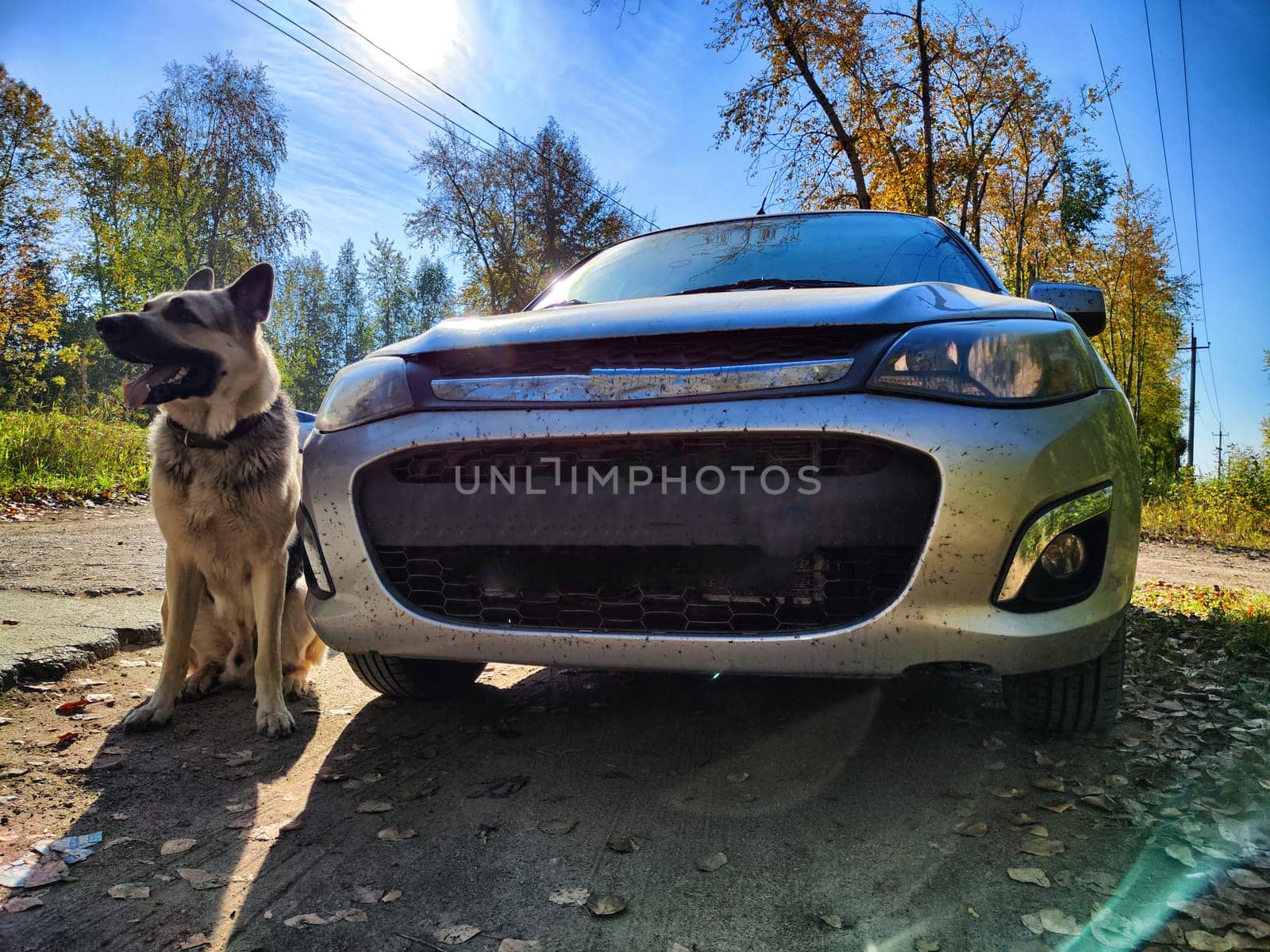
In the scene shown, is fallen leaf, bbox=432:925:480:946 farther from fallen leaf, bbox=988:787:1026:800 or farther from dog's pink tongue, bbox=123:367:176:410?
dog's pink tongue, bbox=123:367:176:410

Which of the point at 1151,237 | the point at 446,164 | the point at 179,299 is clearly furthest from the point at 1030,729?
the point at 1151,237

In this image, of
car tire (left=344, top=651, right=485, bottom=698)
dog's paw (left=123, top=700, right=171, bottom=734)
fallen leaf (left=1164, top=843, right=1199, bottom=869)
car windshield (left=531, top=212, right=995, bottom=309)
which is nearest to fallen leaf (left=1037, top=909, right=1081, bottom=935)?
fallen leaf (left=1164, top=843, right=1199, bottom=869)

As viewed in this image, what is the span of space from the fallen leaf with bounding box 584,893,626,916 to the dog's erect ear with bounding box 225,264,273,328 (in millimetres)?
2591

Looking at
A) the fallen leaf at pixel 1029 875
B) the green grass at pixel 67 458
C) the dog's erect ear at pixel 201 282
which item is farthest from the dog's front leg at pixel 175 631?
the green grass at pixel 67 458

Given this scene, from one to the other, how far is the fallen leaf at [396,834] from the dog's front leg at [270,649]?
99 centimetres

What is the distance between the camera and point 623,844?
1909 millimetres

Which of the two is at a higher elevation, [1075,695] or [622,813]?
[1075,695]

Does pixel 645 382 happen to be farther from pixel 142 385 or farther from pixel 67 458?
pixel 67 458

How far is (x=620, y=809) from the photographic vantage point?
6.88ft

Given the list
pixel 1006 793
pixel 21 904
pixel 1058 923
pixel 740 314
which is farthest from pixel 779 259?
pixel 21 904

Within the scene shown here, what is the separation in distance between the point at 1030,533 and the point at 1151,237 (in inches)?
1303

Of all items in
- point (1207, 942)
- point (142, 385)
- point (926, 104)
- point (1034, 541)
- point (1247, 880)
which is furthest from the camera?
point (926, 104)

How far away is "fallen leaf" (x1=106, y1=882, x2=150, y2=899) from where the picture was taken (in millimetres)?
1707

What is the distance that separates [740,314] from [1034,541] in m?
0.88
